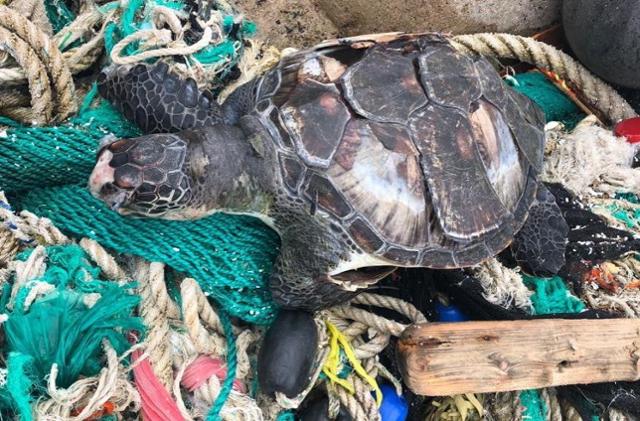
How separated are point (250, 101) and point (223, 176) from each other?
0.69 ft

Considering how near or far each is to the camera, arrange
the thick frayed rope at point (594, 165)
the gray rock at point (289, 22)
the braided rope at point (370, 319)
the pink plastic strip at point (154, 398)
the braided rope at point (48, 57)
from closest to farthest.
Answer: the pink plastic strip at point (154, 398) → the braided rope at point (48, 57) → the braided rope at point (370, 319) → the thick frayed rope at point (594, 165) → the gray rock at point (289, 22)

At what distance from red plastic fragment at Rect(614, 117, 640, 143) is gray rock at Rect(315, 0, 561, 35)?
0.49 meters

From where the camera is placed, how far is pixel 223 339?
1.29 metres

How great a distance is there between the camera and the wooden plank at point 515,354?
121 centimetres

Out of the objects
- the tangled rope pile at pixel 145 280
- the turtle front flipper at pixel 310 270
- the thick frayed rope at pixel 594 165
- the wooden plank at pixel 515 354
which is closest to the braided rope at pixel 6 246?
the tangled rope pile at pixel 145 280

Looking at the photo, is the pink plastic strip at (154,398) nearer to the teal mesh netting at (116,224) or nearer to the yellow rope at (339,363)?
the teal mesh netting at (116,224)

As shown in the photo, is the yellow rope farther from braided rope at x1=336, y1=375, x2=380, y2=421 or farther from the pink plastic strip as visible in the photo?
the pink plastic strip

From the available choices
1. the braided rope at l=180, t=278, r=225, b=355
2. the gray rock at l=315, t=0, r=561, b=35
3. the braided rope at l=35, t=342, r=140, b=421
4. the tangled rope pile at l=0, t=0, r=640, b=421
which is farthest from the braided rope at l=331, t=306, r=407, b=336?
the gray rock at l=315, t=0, r=561, b=35

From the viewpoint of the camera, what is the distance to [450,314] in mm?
1504

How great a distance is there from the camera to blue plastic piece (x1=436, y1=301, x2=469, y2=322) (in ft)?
4.93

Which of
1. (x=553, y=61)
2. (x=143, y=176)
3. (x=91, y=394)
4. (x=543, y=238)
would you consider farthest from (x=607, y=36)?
(x=91, y=394)

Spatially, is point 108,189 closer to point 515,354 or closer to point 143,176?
point 143,176

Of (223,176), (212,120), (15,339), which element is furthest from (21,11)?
(15,339)

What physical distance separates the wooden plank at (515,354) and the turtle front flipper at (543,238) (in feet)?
0.73
